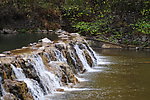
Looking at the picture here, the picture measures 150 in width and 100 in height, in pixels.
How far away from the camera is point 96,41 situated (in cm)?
4381

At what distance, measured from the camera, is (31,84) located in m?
15.3

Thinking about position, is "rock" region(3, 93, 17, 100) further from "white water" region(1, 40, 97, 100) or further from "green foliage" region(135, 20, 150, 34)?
"green foliage" region(135, 20, 150, 34)

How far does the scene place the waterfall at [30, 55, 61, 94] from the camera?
16.9 m

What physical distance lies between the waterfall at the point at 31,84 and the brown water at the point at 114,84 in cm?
75

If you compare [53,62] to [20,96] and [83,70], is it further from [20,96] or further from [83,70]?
[20,96]

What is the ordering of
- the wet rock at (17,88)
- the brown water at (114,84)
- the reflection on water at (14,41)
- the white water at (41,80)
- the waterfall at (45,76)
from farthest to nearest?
the reflection on water at (14,41), the waterfall at (45,76), the brown water at (114,84), the white water at (41,80), the wet rock at (17,88)

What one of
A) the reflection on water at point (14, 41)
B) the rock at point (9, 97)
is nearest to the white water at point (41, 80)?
the rock at point (9, 97)

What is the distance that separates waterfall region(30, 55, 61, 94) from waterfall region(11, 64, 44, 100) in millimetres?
834

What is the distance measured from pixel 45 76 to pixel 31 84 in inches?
91.7

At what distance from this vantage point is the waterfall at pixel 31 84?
1491 cm

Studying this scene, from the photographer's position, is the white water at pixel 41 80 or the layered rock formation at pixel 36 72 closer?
the layered rock formation at pixel 36 72

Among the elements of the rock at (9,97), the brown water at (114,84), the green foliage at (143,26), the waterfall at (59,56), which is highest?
the rock at (9,97)

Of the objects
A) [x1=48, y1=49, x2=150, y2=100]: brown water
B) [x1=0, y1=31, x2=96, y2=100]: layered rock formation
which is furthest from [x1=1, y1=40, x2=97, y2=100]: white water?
[x1=48, y1=49, x2=150, y2=100]: brown water

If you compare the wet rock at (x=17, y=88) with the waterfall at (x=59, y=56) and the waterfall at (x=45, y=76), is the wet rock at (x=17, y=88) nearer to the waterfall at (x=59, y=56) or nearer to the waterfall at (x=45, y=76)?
the waterfall at (x=45, y=76)
